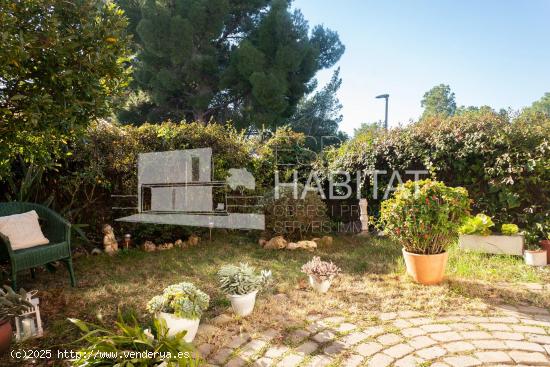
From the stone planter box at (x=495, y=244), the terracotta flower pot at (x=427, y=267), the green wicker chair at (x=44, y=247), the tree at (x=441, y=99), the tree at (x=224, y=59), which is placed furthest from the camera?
the tree at (x=441, y=99)

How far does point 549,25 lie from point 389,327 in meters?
11.5

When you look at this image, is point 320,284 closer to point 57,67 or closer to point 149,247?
point 57,67

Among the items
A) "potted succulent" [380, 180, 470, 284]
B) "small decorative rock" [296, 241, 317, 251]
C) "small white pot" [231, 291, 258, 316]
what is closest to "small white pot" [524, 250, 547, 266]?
"potted succulent" [380, 180, 470, 284]

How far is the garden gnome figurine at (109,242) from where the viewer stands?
5.94 m

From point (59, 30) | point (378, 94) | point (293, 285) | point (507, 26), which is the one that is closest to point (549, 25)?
point (507, 26)

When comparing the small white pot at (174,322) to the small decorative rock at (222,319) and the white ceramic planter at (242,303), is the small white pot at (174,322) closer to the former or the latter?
the small decorative rock at (222,319)

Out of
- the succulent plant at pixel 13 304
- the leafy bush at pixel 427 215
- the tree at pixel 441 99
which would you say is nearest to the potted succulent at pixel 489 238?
the leafy bush at pixel 427 215

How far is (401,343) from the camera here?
2754mm

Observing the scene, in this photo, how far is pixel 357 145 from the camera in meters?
7.29

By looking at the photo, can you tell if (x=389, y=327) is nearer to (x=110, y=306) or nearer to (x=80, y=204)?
(x=110, y=306)

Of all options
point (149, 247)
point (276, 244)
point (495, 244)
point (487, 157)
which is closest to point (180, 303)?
point (276, 244)

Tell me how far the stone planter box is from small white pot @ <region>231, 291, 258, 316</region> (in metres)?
3.61

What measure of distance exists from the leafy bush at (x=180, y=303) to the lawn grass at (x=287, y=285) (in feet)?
1.40

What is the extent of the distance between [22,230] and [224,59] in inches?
495
